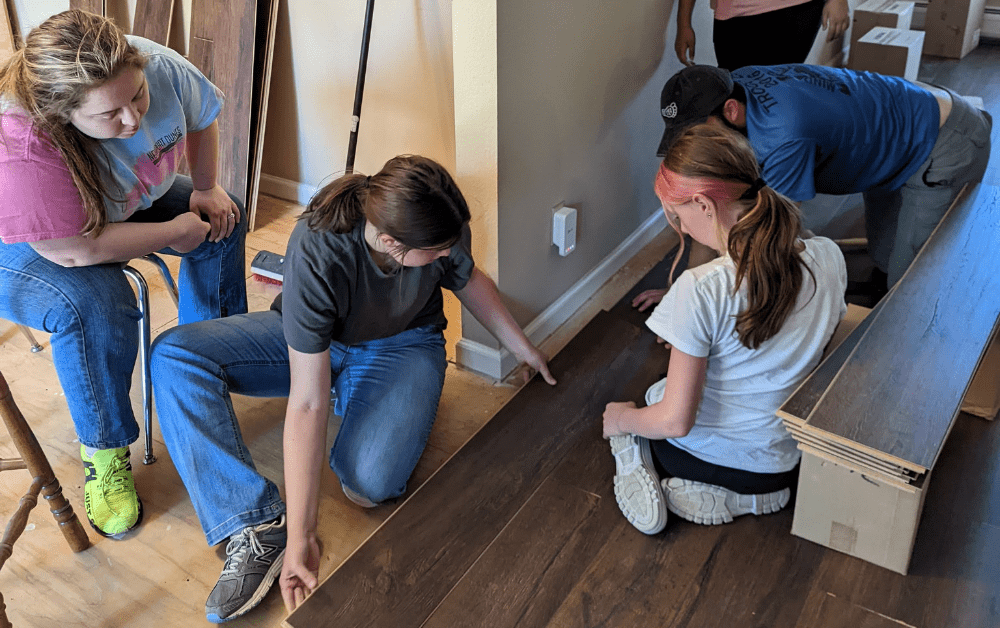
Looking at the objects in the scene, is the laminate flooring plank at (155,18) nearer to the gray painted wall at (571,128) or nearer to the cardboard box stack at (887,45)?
the gray painted wall at (571,128)

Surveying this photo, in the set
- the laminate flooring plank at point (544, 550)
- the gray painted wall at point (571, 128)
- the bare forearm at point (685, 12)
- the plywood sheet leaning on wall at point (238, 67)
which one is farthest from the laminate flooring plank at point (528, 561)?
the plywood sheet leaning on wall at point (238, 67)

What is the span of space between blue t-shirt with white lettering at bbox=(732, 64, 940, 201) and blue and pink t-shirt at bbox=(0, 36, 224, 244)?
4.70 feet

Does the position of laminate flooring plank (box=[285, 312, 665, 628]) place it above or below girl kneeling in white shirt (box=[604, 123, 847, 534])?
below

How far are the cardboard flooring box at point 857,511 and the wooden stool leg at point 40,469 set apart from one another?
1.60 metres

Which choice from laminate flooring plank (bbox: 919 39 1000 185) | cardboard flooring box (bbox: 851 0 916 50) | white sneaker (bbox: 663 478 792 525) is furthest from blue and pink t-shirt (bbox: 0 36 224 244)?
laminate flooring plank (bbox: 919 39 1000 185)

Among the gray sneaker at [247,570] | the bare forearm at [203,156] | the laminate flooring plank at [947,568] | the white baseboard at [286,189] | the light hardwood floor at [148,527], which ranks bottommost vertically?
the light hardwood floor at [148,527]

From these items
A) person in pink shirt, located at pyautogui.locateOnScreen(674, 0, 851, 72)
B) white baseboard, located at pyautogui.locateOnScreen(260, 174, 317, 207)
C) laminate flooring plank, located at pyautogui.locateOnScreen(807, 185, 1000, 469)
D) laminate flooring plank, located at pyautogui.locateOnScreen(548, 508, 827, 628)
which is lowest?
laminate flooring plank, located at pyautogui.locateOnScreen(548, 508, 827, 628)

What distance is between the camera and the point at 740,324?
1546 mm

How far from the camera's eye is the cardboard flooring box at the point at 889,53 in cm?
371

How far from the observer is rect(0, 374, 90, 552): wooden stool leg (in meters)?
1.73

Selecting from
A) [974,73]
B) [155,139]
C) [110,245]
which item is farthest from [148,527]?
[974,73]

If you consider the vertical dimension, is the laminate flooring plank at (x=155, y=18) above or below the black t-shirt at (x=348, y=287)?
above

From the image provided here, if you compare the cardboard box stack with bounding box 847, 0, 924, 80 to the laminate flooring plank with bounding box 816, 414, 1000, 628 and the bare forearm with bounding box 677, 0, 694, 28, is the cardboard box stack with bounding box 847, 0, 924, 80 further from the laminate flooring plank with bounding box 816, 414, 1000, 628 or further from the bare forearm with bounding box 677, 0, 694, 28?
the laminate flooring plank with bounding box 816, 414, 1000, 628

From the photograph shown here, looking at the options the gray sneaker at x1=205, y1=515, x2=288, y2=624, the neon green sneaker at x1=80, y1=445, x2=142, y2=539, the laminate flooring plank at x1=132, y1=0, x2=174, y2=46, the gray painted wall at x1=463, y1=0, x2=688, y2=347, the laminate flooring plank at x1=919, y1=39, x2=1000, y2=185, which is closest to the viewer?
the gray sneaker at x1=205, y1=515, x2=288, y2=624
